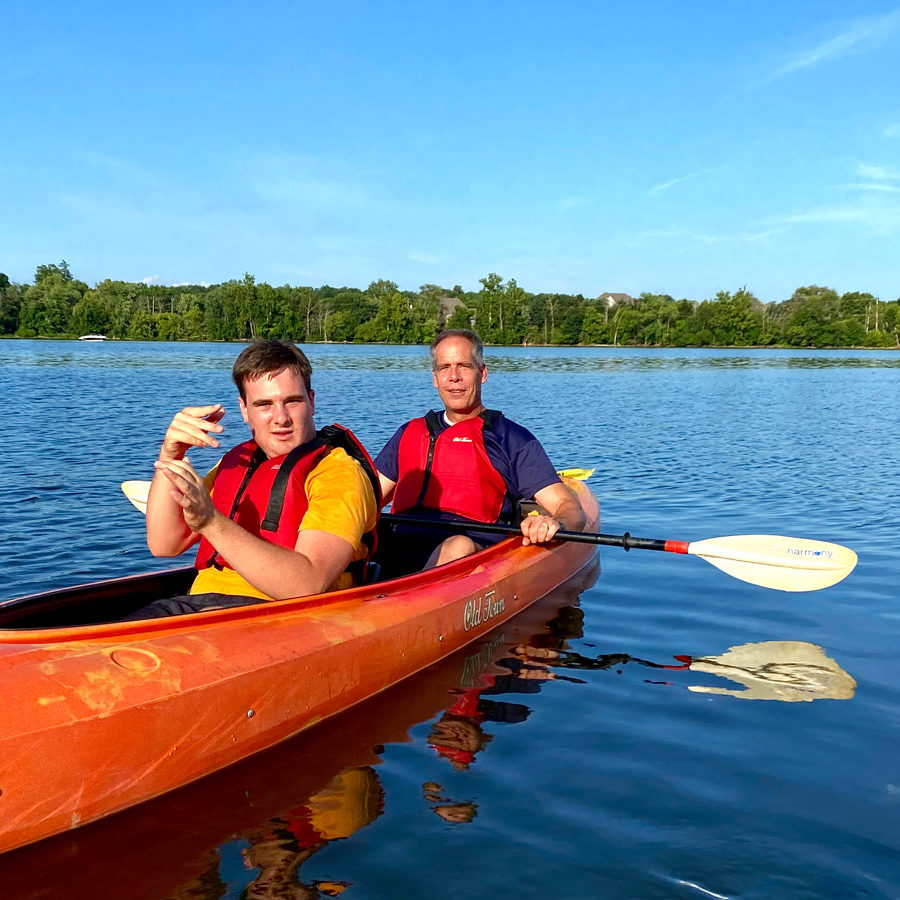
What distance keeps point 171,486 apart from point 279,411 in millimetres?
490

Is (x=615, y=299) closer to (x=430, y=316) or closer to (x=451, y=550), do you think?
(x=430, y=316)

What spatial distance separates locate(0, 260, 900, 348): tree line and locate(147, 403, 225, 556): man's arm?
104827 millimetres

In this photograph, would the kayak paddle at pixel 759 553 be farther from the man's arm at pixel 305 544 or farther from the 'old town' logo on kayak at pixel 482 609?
the man's arm at pixel 305 544

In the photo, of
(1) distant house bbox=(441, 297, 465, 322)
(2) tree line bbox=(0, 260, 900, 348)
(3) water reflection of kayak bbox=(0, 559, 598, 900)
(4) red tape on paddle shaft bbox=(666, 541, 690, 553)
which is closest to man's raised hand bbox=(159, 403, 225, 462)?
(3) water reflection of kayak bbox=(0, 559, 598, 900)

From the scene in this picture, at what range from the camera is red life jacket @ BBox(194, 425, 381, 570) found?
12.1 ft

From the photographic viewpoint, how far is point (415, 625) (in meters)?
4.50

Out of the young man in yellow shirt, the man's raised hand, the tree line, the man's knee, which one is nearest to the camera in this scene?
the man's raised hand

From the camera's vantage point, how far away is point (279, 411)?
11.9 ft

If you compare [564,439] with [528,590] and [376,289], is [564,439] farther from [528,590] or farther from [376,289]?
[376,289]

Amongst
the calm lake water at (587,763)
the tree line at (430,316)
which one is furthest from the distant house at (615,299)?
the calm lake water at (587,763)

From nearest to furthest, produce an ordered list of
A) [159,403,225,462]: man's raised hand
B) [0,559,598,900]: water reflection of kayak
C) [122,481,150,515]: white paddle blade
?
1. [0,559,598,900]: water reflection of kayak
2. [159,403,225,462]: man's raised hand
3. [122,481,150,515]: white paddle blade

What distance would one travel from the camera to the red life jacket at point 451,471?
5570mm

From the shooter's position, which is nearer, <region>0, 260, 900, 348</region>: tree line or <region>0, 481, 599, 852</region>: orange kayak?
<region>0, 481, 599, 852</region>: orange kayak

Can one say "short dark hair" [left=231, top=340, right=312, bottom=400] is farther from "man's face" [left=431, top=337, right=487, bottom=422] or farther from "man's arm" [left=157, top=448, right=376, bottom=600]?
"man's face" [left=431, top=337, right=487, bottom=422]
